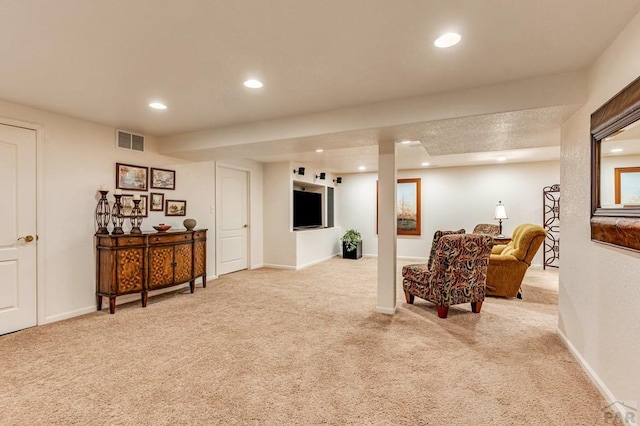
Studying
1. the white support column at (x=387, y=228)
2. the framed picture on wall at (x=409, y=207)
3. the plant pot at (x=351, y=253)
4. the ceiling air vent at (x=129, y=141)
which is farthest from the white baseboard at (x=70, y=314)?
the framed picture on wall at (x=409, y=207)

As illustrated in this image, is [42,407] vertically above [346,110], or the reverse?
[346,110]

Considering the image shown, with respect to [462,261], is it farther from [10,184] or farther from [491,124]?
[10,184]

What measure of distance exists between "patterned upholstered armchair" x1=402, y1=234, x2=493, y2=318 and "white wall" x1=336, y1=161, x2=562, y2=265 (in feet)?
13.2

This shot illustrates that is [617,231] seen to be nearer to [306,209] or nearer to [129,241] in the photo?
[129,241]

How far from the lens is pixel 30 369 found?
242 centimetres

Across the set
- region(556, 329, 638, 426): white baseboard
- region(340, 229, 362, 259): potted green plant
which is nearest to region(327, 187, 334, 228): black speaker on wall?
region(340, 229, 362, 259): potted green plant

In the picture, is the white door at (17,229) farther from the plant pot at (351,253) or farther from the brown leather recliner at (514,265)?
the plant pot at (351,253)

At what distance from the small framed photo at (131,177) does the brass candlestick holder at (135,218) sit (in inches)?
10.9

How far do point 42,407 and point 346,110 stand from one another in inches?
129

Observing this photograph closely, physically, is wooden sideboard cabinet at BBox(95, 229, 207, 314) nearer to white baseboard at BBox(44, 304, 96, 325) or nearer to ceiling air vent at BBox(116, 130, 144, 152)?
white baseboard at BBox(44, 304, 96, 325)

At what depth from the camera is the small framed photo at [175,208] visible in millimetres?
4747

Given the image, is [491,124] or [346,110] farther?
[346,110]

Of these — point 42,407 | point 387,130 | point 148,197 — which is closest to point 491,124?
point 387,130

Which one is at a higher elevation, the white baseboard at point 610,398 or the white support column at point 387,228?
the white support column at point 387,228
